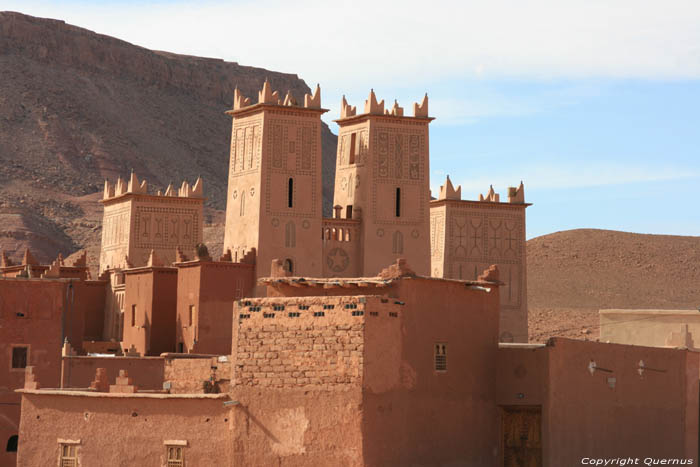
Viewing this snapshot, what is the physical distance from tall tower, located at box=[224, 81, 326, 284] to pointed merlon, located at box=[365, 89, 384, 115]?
214 centimetres

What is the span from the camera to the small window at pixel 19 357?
31172mm

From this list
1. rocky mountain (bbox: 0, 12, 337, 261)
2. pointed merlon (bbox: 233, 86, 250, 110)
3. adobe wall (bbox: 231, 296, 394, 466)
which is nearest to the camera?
adobe wall (bbox: 231, 296, 394, 466)

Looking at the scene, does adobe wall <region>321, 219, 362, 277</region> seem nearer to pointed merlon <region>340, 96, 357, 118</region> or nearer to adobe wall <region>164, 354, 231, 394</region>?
pointed merlon <region>340, 96, 357, 118</region>

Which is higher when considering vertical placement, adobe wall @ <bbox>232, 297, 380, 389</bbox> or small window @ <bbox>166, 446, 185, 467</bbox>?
adobe wall @ <bbox>232, 297, 380, 389</bbox>

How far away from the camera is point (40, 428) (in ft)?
85.5

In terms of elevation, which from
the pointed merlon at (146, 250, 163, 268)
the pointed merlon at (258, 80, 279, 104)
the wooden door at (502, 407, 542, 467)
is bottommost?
the wooden door at (502, 407, 542, 467)

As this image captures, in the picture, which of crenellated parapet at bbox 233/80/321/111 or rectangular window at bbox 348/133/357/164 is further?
rectangular window at bbox 348/133/357/164

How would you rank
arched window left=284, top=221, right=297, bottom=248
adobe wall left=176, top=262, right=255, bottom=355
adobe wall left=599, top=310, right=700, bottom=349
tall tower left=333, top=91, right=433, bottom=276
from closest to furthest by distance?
adobe wall left=599, top=310, right=700, bottom=349
adobe wall left=176, top=262, right=255, bottom=355
arched window left=284, top=221, right=297, bottom=248
tall tower left=333, top=91, right=433, bottom=276

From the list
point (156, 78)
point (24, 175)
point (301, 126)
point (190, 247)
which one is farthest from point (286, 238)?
point (156, 78)

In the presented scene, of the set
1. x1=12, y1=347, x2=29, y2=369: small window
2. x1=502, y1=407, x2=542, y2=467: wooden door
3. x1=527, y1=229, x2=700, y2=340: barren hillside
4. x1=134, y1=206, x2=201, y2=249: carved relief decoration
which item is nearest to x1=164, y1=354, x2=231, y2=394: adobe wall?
x1=502, y1=407, x2=542, y2=467: wooden door

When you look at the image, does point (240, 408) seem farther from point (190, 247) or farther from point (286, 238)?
point (190, 247)

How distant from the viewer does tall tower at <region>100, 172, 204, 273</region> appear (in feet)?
158

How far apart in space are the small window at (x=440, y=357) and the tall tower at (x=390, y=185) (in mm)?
19584

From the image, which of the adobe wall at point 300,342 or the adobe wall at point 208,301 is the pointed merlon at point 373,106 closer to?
the adobe wall at point 208,301
